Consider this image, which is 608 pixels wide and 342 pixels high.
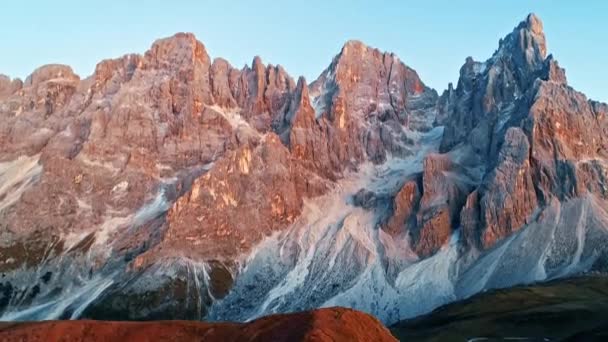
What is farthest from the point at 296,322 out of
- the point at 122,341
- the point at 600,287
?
the point at 600,287

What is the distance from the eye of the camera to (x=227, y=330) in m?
72.1

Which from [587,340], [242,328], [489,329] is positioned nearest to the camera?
[242,328]

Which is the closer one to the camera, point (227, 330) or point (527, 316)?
point (227, 330)

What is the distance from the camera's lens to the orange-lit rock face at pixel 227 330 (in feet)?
210

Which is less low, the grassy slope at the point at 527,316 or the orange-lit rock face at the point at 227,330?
the orange-lit rock face at the point at 227,330

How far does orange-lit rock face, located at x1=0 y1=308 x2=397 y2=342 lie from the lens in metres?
64.0

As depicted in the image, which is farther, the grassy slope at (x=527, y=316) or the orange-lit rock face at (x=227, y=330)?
the grassy slope at (x=527, y=316)

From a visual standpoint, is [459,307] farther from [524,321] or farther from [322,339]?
[322,339]

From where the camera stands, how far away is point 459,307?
176500 millimetres

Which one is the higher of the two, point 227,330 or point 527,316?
point 227,330

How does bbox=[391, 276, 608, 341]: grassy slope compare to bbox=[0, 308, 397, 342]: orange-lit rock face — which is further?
bbox=[391, 276, 608, 341]: grassy slope

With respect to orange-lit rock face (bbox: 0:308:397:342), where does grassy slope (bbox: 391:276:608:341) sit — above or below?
below

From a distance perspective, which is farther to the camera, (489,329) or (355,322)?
(489,329)

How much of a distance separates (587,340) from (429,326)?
59.5 metres
